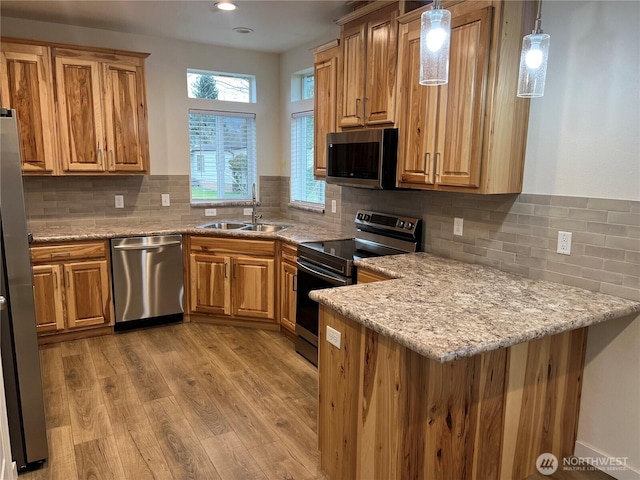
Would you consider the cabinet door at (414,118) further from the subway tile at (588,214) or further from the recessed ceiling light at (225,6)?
the recessed ceiling light at (225,6)

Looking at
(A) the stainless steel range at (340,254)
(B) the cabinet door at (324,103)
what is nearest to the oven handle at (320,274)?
(A) the stainless steel range at (340,254)

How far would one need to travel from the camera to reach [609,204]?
6.75 ft

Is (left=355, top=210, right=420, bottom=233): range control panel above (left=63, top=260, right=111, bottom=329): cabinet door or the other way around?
above

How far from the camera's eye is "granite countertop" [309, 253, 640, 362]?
1524mm

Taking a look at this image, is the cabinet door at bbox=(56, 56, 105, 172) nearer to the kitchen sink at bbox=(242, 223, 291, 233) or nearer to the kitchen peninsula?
the kitchen sink at bbox=(242, 223, 291, 233)

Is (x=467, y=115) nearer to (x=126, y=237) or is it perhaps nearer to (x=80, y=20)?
(x=126, y=237)

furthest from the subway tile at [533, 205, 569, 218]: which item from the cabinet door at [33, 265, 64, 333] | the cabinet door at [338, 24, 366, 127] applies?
the cabinet door at [33, 265, 64, 333]

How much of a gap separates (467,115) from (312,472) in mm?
1948

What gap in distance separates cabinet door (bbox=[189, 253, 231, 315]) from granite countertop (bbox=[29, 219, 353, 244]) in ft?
0.79

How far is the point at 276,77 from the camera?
4.77 m

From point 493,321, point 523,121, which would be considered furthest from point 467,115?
point 493,321

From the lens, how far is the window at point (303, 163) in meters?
4.45

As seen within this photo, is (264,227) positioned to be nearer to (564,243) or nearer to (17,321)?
(17,321)

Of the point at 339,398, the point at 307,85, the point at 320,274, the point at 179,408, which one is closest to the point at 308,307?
the point at 320,274
